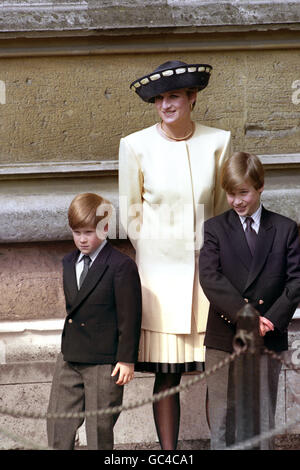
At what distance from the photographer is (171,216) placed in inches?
162

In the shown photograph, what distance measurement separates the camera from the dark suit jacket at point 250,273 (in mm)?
3734

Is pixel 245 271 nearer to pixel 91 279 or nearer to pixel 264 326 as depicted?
pixel 264 326

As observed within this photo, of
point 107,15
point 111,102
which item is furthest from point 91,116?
point 107,15

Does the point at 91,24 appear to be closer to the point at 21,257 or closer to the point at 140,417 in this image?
the point at 21,257

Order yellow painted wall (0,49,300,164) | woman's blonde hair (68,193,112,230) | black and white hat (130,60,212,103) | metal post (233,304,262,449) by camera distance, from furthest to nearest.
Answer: yellow painted wall (0,49,300,164) < black and white hat (130,60,212,103) < woman's blonde hair (68,193,112,230) < metal post (233,304,262,449)

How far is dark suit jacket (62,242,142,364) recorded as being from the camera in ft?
12.5

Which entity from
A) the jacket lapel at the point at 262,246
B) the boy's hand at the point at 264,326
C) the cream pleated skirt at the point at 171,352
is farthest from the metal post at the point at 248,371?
the cream pleated skirt at the point at 171,352

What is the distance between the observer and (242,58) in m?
4.96

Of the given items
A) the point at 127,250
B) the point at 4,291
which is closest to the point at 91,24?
the point at 127,250

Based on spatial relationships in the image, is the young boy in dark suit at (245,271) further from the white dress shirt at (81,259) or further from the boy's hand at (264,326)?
the white dress shirt at (81,259)

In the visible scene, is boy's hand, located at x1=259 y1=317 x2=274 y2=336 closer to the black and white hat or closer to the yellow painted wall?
the black and white hat

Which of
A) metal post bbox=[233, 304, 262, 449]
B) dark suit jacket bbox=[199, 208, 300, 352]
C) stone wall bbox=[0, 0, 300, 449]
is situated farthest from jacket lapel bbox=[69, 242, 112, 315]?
stone wall bbox=[0, 0, 300, 449]
